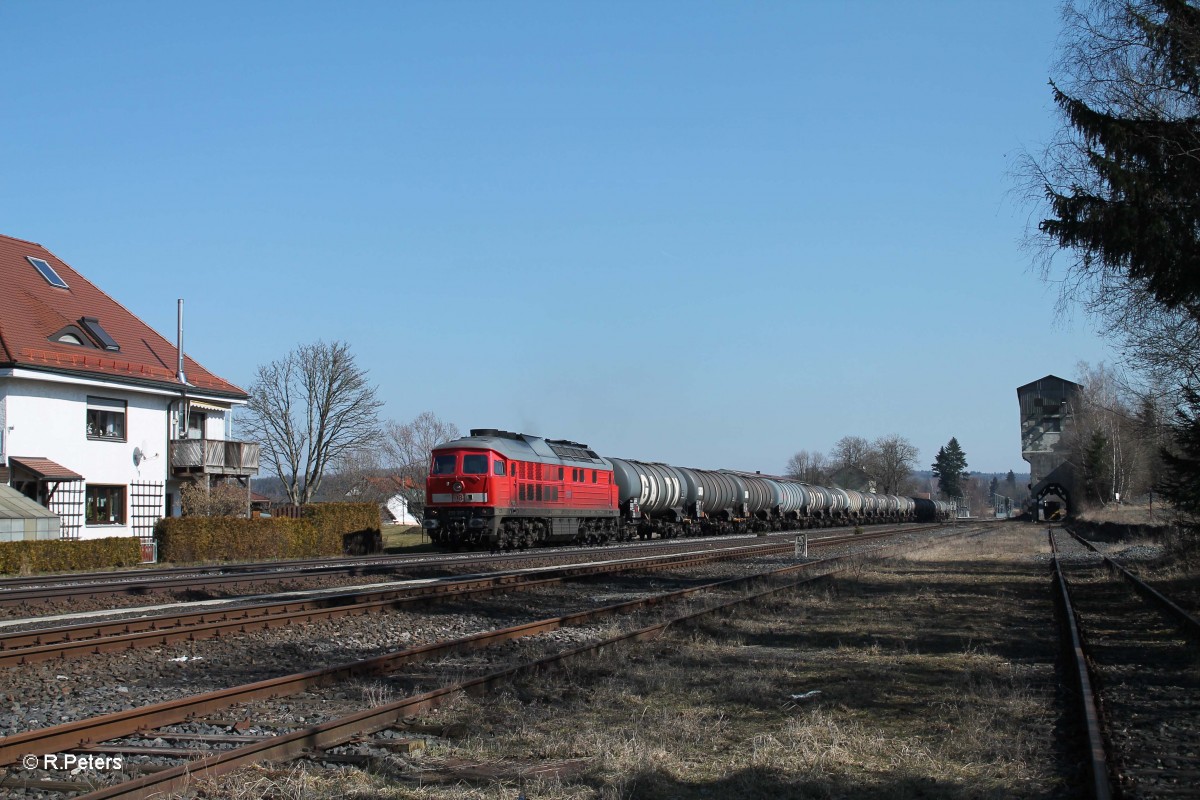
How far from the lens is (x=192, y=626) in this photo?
12.7 metres

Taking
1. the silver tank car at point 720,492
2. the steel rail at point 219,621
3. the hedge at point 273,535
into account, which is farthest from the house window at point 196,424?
the steel rail at point 219,621

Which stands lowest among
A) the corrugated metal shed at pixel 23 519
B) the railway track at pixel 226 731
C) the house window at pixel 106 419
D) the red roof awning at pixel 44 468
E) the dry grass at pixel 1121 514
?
the dry grass at pixel 1121 514

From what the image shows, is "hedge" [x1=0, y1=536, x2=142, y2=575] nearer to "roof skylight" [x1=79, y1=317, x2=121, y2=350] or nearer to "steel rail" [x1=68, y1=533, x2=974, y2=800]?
"roof skylight" [x1=79, y1=317, x2=121, y2=350]

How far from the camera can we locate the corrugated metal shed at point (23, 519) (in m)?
27.4

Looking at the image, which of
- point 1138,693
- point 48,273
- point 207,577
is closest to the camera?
point 1138,693

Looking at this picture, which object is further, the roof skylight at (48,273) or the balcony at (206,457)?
the roof skylight at (48,273)

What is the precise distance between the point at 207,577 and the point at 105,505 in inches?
672

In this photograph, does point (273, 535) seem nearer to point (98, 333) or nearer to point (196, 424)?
point (196, 424)

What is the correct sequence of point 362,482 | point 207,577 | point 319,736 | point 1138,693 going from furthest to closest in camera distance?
point 362,482
point 207,577
point 1138,693
point 319,736

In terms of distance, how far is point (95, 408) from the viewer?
35.4 metres

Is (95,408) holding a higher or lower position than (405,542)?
higher

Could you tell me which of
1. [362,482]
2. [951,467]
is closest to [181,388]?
[362,482]

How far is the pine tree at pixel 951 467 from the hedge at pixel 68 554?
534ft

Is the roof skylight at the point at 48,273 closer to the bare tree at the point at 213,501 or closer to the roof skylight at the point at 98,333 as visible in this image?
the roof skylight at the point at 98,333
